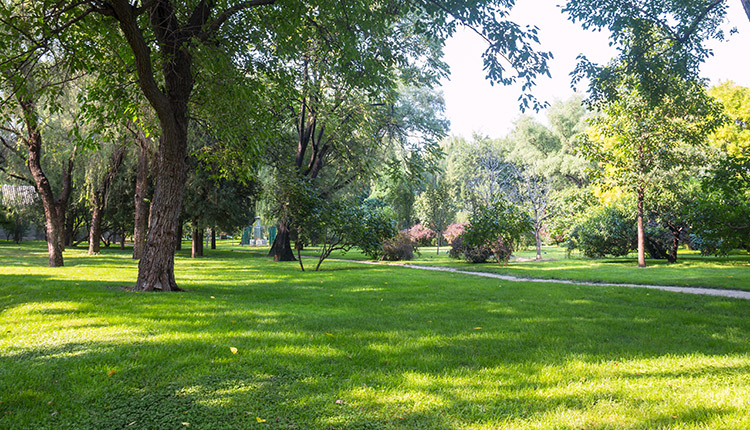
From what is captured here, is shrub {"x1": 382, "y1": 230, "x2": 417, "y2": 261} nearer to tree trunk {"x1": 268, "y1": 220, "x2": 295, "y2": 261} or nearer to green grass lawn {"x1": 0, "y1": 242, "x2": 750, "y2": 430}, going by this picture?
tree trunk {"x1": 268, "y1": 220, "x2": 295, "y2": 261}

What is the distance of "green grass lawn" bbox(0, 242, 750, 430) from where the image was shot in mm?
2699

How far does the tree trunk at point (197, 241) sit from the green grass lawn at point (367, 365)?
53.3 feet

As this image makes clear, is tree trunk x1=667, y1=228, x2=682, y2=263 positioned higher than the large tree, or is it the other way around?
the large tree

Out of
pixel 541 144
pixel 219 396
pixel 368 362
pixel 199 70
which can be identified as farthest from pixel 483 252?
pixel 541 144

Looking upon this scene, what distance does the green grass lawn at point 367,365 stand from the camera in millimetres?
2699

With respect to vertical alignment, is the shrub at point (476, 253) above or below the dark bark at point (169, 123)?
below

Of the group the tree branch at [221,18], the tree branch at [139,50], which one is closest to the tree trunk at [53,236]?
the tree branch at [139,50]

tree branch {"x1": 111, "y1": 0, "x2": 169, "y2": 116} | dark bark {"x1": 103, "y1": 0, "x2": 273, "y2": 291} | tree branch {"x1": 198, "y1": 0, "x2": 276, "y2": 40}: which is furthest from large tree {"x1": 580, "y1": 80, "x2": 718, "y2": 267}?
tree branch {"x1": 111, "y1": 0, "x2": 169, "y2": 116}

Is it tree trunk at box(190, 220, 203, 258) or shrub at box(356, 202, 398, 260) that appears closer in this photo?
shrub at box(356, 202, 398, 260)

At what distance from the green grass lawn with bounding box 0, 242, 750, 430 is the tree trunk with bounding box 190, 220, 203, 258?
16248 mm

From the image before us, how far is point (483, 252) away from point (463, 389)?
15609mm

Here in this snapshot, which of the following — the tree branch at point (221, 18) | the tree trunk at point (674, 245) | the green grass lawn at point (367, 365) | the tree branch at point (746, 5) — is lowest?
the green grass lawn at point (367, 365)

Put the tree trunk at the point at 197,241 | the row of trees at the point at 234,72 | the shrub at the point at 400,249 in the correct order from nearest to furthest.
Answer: the row of trees at the point at 234,72, the shrub at the point at 400,249, the tree trunk at the point at 197,241

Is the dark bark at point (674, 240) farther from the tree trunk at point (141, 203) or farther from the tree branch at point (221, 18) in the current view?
the tree trunk at point (141, 203)
